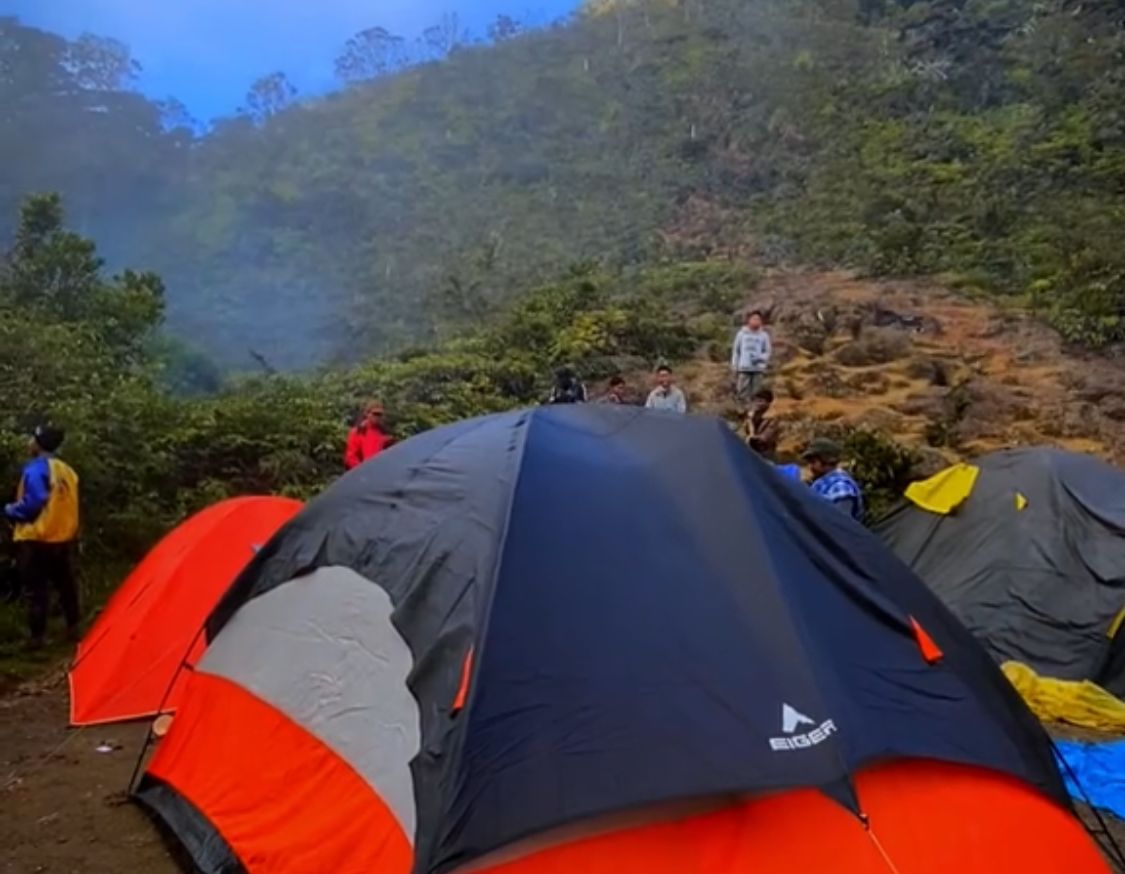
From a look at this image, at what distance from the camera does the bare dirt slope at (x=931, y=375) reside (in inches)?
462

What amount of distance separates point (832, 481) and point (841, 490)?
0.26ft

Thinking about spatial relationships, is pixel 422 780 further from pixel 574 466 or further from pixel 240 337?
pixel 240 337

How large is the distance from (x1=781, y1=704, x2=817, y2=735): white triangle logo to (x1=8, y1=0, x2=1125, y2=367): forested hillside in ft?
44.1

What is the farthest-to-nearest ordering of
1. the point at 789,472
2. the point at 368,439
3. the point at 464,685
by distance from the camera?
the point at 368,439 → the point at 789,472 → the point at 464,685

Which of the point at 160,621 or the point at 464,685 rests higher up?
the point at 464,685

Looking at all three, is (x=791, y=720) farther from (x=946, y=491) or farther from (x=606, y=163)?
(x=606, y=163)

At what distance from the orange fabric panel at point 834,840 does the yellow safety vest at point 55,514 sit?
455 centimetres

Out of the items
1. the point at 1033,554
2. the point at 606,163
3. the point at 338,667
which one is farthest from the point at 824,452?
the point at 606,163

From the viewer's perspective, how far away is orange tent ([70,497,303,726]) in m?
5.35

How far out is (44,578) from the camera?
644cm

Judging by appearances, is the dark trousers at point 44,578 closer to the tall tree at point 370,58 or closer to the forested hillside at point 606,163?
the forested hillside at point 606,163

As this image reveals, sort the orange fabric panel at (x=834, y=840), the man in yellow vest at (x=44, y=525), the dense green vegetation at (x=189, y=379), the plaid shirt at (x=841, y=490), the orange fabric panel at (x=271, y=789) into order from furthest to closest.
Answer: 1. the dense green vegetation at (x=189, y=379)
2. the man in yellow vest at (x=44, y=525)
3. the plaid shirt at (x=841, y=490)
4. the orange fabric panel at (x=271, y=789)
5. the orange fabric panel at (x=834, y=840)

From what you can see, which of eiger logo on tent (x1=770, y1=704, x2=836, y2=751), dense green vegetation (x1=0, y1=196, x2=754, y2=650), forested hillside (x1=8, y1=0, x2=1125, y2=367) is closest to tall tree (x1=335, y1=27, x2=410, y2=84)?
forested hillside (x1=8, y1=0, x2=1125, y2=367)

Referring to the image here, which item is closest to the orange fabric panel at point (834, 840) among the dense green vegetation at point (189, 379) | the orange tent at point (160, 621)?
the orange tent at point (160, 621)
